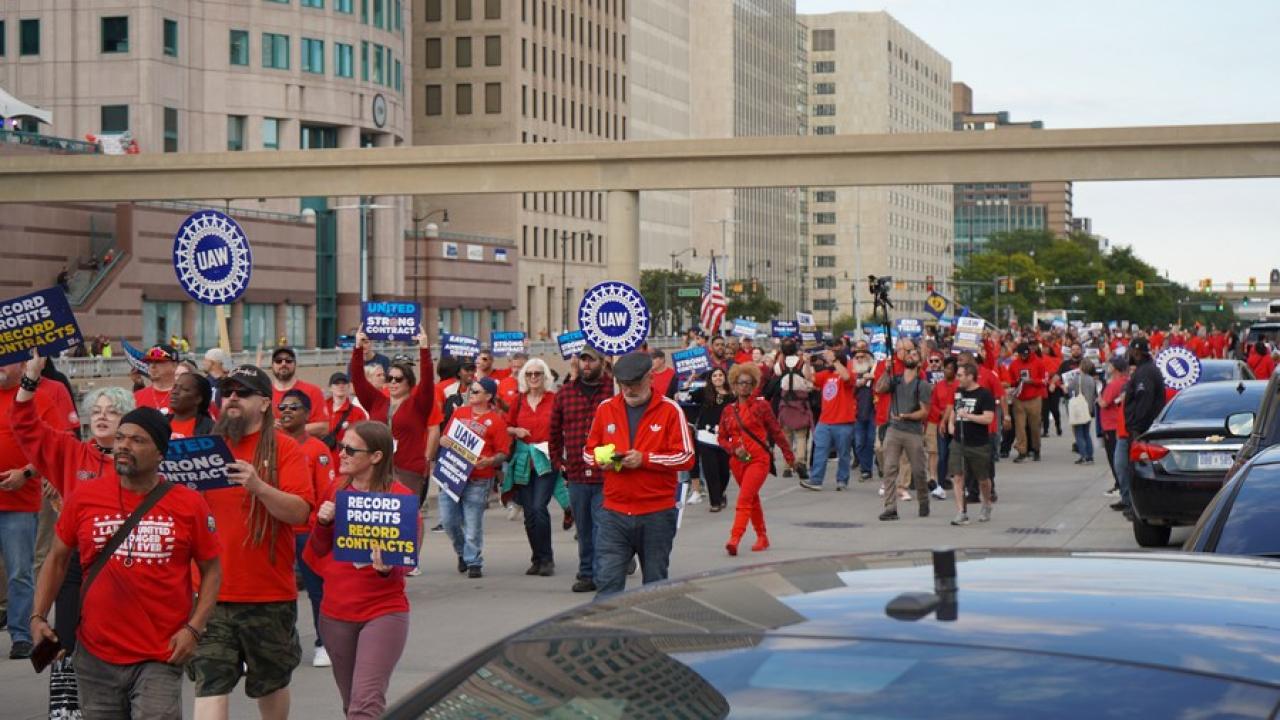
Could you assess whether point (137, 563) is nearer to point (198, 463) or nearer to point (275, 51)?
point (198, 463)

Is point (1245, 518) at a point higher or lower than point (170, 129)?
lower

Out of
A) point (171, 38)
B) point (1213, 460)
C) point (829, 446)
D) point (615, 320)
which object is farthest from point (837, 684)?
point (171, 38)

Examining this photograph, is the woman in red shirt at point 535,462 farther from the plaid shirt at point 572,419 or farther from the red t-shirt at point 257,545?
the red t-shirt at point 257,545

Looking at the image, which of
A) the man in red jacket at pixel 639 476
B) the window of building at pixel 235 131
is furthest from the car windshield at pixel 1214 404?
the window of building at pixel 235 131

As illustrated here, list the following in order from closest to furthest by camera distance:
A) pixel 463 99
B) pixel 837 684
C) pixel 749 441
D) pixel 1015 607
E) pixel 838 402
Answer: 1. pixel 837 684
2. pixel 1015 607
3. pixel 749 441
4. pixel 838 402
5. pixel 463 99

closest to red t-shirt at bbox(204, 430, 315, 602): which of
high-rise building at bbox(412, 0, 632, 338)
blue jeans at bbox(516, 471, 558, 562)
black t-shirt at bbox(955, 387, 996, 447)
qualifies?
blue jeans at bbox(516, 471, 558, 562)

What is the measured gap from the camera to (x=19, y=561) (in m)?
11.5

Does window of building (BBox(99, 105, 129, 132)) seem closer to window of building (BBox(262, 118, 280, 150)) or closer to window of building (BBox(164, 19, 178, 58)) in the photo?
window of building (BBox(164, 19, 178, 58))

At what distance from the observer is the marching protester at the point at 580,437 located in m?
14.9

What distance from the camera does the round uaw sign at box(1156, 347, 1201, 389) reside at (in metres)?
27.3

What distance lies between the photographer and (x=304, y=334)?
88125mm

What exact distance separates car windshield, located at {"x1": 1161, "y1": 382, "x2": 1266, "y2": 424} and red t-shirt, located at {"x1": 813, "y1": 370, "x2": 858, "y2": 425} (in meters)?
7.06

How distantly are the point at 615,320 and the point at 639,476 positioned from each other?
10.1 metres

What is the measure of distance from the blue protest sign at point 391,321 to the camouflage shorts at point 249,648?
8453 mm
